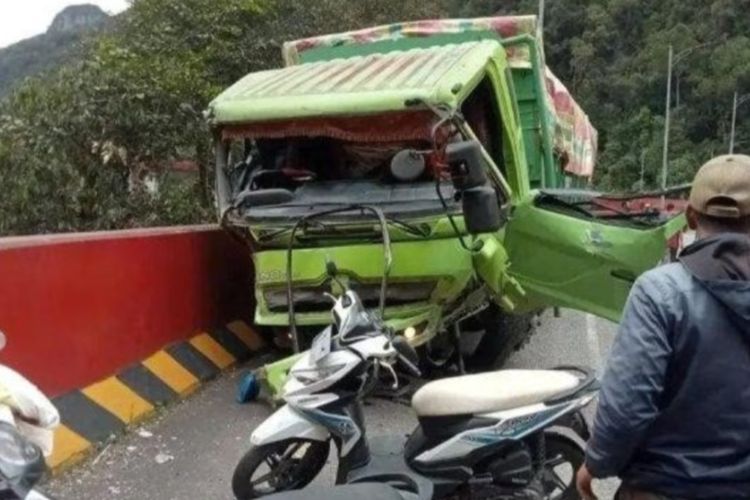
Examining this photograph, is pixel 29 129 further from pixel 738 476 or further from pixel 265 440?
pixel 738 476

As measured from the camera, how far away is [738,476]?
8.55 feet

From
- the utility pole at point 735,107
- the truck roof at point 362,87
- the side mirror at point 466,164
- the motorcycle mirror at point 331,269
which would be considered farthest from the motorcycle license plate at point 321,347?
the utility pole at point 735,107

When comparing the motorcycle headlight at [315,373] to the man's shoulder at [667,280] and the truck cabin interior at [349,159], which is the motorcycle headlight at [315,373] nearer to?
the man's shoulder at [667,280]

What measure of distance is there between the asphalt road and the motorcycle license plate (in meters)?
1.00

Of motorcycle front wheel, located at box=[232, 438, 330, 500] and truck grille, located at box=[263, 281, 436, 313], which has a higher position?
truck grille, located at box=[263, 281, 436, 313]

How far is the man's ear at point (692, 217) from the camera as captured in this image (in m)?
2.68

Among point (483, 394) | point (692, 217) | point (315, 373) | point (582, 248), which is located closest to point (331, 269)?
point (582, 248)

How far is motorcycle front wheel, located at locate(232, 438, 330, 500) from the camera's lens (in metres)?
4.73

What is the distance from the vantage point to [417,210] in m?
6.64

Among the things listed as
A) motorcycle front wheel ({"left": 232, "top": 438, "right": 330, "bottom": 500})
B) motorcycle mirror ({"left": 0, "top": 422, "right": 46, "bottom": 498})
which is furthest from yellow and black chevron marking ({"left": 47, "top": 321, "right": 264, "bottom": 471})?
motorcycle mirror ({"left": 0, "top": 422, "right": 46, "bottom": 498})

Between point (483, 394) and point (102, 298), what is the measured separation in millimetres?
2844

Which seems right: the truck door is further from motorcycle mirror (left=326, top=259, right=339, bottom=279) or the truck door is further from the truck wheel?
motorcycle mirror (left=326, top=259, right=339, bottom=279)

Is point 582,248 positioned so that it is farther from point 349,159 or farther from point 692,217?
point 692,217

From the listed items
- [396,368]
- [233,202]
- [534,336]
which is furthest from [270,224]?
[534,336]
